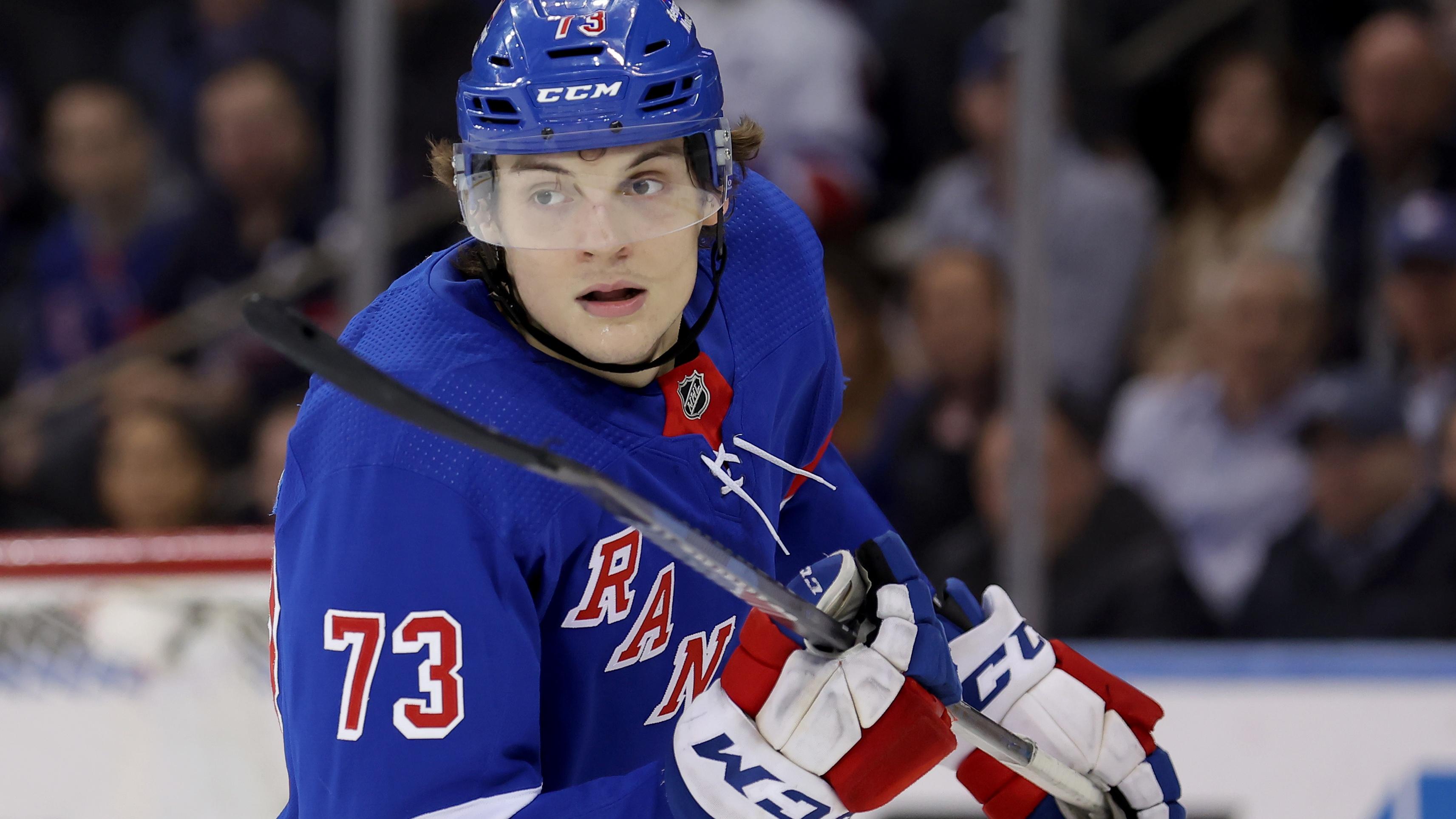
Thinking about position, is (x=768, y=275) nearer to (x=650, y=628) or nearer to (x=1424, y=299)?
(x=650, y=628)

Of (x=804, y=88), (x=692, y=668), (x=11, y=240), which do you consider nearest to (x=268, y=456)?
(x=11, y=240)

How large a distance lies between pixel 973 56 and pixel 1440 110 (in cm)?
99

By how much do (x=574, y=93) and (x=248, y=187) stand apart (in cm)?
275

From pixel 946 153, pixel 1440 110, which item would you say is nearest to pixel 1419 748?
pixel 1440 110

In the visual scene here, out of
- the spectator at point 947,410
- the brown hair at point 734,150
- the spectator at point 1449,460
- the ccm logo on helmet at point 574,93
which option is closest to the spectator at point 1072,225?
the spectator at point 947,410

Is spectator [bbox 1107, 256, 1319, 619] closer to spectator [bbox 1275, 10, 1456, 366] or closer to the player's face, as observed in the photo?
spectator [bbox 1275, 10, 1456, 366]

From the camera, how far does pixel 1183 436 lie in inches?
140

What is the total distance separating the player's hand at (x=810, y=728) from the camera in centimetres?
142

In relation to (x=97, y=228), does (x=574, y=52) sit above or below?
above

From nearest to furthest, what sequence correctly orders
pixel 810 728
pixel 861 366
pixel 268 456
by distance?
pixel 810 728, pixel 861 366, pixel 268 456

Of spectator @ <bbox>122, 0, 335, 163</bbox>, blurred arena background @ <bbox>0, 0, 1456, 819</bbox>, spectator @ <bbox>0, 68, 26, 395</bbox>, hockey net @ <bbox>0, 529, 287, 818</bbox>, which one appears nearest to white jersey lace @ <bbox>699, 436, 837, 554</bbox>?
blurred arena background @ <bbox>0, 0, 1456, 819</bbox>

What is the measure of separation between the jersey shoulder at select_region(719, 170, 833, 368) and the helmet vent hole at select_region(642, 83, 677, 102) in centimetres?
32

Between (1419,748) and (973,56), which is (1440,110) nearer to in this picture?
(973,56)

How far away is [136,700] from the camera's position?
3.18 m
